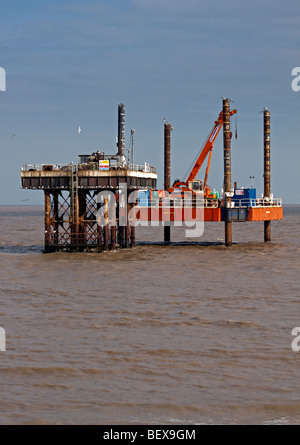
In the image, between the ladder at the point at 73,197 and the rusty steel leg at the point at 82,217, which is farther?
the rusty steel leg at the point at 82,217

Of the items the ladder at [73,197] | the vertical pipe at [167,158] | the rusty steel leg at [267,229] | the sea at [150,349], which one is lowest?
the sea at [150,349]

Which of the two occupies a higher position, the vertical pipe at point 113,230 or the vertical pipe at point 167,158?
the vertical pipe at point 167,158

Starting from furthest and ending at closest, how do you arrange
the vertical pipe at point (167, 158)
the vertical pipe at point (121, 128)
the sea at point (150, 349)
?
the vertical pipe at point (121, 128) → the vertical pipe at point (167, 158) → the sea at point (150, 349)

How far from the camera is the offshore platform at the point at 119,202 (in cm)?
5475

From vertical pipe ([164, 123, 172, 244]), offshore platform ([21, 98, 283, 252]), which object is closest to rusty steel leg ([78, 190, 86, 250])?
offshore platform ([21, 98, 283, 252])

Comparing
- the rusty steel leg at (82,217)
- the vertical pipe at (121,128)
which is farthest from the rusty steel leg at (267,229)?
the rusty steel leg at (82,217)

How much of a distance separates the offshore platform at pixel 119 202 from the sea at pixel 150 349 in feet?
43.9

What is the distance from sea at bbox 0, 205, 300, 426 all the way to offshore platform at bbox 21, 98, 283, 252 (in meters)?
Answer: 13.4

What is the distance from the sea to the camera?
669 inches

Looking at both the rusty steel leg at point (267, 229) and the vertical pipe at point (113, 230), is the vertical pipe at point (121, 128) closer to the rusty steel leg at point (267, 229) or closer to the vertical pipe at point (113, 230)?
the vertical pipe at point (113, 230)

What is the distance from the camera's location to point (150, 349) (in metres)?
22.4
